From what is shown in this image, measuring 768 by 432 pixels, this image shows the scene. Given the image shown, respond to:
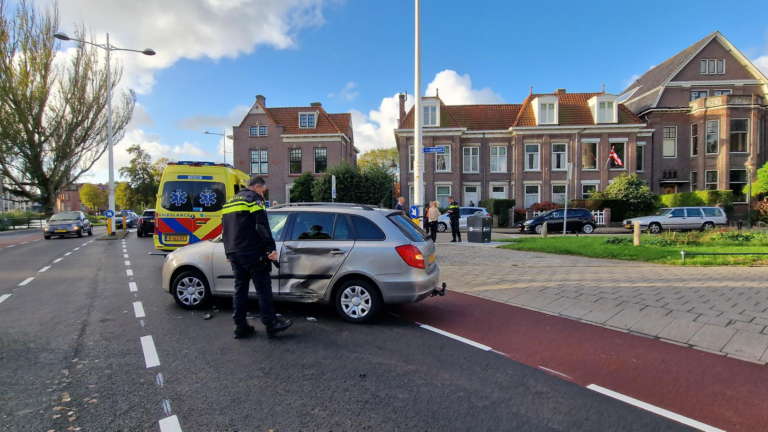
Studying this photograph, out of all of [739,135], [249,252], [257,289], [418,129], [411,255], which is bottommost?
[257,289]

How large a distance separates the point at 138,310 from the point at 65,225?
20.5 meters

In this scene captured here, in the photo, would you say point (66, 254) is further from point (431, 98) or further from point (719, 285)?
Result: point (431, 98)

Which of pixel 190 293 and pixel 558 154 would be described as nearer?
pixel 190 293

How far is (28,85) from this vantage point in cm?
3225

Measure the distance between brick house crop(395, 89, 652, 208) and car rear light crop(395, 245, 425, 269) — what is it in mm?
26121

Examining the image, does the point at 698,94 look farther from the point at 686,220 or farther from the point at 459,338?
the point at 459,338

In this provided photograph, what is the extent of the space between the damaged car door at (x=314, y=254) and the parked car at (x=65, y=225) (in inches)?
871

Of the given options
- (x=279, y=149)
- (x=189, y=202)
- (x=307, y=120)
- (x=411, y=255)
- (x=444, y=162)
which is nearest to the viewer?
(x=411, y=255)

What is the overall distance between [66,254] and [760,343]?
1697 centimetres

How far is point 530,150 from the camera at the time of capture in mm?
31656

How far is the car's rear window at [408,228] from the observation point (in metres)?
5.38

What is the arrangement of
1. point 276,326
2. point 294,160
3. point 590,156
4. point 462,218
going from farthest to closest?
point 294,160, point 590,156, point 462,218, point 276,326

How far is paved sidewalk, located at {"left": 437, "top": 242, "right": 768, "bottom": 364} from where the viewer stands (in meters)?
4.75

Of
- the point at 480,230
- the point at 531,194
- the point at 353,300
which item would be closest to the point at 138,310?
the point at 353,300
